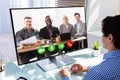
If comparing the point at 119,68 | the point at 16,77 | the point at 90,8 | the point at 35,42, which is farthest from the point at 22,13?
the point at 90,8

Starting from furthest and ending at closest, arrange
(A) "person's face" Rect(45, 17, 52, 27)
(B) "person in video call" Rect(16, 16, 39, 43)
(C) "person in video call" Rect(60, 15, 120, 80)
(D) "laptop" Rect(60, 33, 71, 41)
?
(D) "laptop" Rect(60, 33, 71, 41), (A) "person's face" Rect(45, 17, 52, 27), (B) "person in video call" Rect(16, 16, 39, 43), (C) "person in video call" Rect(60, 15, 120, 80)

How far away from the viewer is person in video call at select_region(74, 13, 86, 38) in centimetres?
148

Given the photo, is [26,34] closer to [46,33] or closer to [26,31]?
[26,31]

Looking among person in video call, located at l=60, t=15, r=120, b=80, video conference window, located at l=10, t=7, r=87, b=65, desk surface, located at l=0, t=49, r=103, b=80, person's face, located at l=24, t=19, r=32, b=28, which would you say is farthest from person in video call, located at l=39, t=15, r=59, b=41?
person in video call, located at l=60, t=15, r=120, b=80

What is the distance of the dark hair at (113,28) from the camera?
87 cm

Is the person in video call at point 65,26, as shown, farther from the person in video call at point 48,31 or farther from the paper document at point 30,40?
the paper document at point 30,40

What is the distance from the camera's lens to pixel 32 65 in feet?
4.69

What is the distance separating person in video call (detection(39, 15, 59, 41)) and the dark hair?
49 cm

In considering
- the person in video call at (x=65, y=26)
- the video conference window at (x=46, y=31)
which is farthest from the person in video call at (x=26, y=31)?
the person in video call at (x=65, y=26)

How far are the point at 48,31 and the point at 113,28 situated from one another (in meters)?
0.56

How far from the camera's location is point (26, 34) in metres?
1.22

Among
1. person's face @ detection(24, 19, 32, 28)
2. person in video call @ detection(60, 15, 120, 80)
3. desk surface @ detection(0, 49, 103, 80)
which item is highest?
person's face @ detection(24, 19, 32, 28)

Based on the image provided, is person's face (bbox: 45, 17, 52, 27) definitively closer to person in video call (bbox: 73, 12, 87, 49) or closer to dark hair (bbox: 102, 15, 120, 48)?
person in video call (bbox: 73, 12, 87, 49)

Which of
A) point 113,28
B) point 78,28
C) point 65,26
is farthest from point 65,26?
point 113,28
